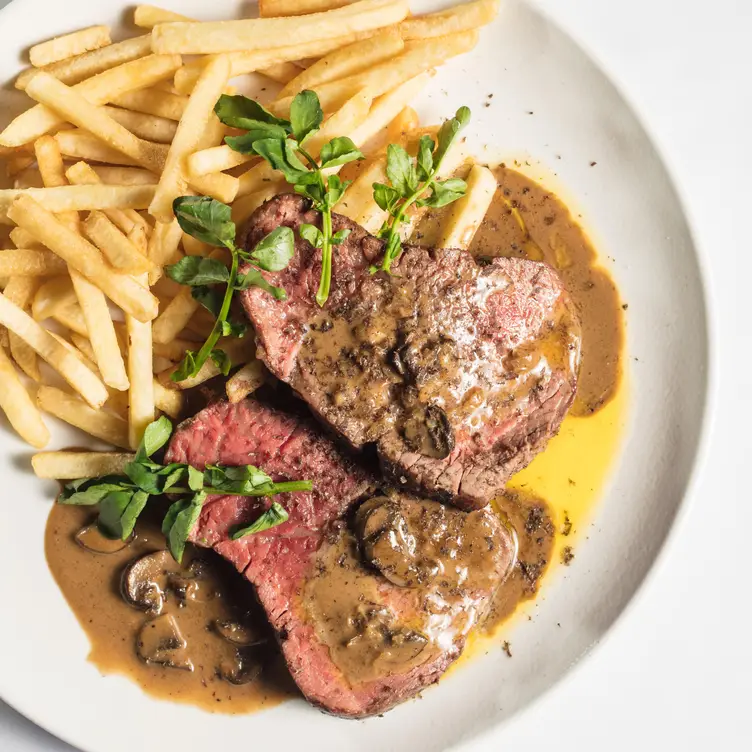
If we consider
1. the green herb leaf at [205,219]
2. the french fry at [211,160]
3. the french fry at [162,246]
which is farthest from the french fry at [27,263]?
the french fry at [211,160]

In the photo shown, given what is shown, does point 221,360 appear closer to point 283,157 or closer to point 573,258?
point 283,157

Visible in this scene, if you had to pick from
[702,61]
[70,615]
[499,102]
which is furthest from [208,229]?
[702,61]

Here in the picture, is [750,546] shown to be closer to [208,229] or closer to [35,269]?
[208,229]

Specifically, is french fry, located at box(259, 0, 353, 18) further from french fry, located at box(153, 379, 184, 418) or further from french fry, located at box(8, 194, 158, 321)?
french fry, located at box(153, 379, 184, 418)

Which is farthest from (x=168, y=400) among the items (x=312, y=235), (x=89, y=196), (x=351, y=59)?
(x=351, y=59)

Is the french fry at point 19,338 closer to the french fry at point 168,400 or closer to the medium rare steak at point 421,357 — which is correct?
the french fry at point 168,400

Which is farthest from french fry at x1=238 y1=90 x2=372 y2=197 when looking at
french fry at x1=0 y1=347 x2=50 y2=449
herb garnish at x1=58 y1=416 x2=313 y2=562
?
french fry at x1=0 y1=347 x2=50 y2=449
